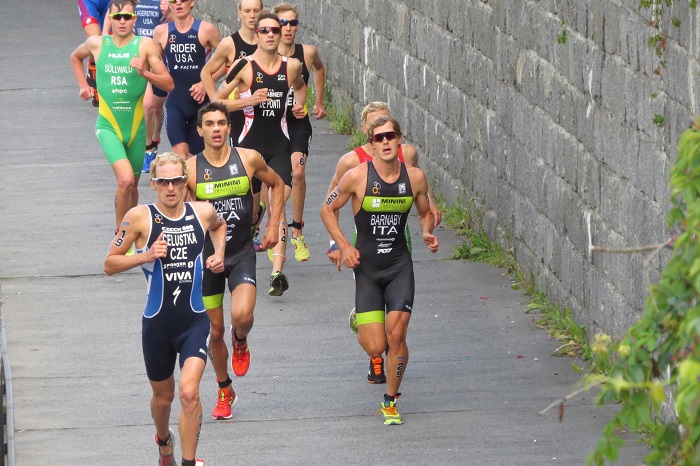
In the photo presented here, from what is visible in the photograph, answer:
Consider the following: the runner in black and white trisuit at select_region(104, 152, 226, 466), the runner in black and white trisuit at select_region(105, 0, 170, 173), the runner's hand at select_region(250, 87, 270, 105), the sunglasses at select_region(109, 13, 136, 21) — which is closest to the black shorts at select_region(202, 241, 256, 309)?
the runner in black and white trisuit at select_region(104, 152, 226, 466)

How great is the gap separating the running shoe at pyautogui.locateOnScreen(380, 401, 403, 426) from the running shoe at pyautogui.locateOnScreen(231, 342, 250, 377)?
1069mm

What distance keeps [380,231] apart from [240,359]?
1281 mm

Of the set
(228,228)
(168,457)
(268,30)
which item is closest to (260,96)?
(268,30)

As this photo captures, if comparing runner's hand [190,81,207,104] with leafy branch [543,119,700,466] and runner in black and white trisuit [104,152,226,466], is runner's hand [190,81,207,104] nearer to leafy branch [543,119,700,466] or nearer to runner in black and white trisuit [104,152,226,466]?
runner in black and white trisuit [104,152,226,466]

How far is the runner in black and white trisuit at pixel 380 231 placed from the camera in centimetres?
930

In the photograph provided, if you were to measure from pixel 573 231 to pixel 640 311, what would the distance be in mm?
1599

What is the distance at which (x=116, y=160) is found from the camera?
12500 millimetres

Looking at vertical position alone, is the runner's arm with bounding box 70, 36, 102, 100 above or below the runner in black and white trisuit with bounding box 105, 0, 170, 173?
above

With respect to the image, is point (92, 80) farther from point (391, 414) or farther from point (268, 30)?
point (391, 414)

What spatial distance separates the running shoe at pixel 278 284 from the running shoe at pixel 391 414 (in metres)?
2.68

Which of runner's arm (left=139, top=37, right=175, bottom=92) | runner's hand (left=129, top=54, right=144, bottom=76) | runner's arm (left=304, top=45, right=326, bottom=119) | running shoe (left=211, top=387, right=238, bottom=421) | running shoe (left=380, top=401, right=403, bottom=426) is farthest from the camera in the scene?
runner's arm (left=304, top=45, right=326, bottom=119)

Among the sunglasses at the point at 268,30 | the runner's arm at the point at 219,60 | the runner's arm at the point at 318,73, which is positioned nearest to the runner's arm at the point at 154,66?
the runner's arm at the point at 219,60

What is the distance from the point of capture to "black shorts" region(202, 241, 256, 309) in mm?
9320

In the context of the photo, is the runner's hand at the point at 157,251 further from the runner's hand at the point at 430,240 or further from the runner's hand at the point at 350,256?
the runner's hand at the point at 430,240
